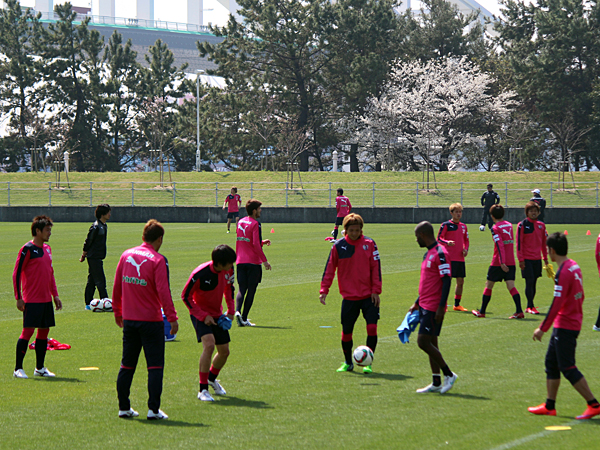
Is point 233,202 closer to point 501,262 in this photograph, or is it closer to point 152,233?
point 501,262

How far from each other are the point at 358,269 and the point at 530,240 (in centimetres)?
497

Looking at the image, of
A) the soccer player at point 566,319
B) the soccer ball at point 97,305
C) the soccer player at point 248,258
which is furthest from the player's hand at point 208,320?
the soccer ball at point 97,305

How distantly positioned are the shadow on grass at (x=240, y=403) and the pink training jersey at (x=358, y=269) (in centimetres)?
162

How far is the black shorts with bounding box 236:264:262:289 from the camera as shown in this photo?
11203mm

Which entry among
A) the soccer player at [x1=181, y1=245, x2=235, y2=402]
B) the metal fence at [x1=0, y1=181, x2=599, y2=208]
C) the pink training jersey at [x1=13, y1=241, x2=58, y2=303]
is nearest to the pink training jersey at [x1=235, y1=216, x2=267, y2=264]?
the pink training jersey at [x1=13, y1=241, x2=58, y2=303]

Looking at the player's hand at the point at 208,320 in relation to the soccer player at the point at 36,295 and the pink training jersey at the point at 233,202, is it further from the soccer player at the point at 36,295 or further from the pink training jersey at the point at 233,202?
the pink training jersey at the point at 233,202

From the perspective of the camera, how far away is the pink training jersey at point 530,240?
38.8ft

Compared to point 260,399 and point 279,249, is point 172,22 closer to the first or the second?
point 279,249

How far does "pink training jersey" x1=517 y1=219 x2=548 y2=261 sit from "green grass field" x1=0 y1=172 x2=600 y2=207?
28576mm

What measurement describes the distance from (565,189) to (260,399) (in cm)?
4201

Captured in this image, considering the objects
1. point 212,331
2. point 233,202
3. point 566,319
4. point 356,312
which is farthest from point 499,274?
point 233,202

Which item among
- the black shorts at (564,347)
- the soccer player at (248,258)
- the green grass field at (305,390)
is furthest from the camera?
the soccer player at (248,258)

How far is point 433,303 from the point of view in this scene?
23.3 ft

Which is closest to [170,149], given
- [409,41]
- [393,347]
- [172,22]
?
[409,41]
